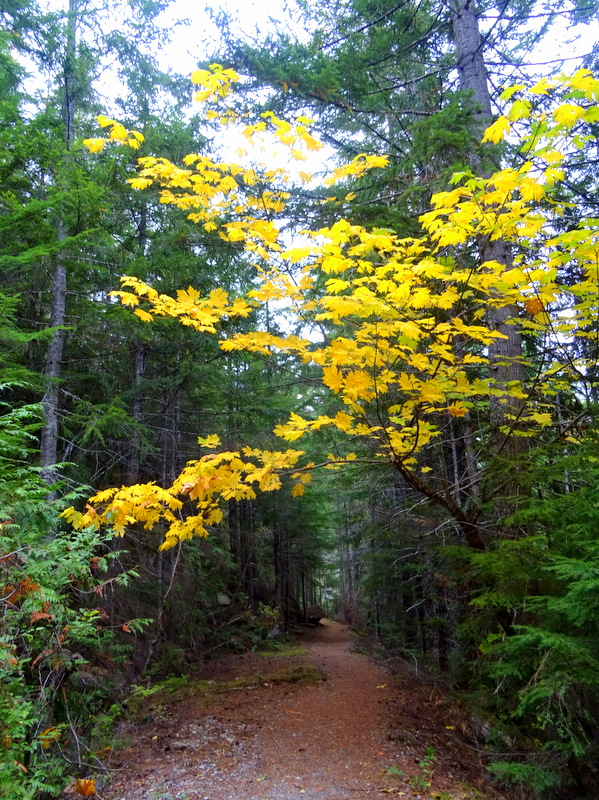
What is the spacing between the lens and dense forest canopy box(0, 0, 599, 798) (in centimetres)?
353

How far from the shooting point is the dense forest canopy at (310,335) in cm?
353

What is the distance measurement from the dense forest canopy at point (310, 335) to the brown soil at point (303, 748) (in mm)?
698

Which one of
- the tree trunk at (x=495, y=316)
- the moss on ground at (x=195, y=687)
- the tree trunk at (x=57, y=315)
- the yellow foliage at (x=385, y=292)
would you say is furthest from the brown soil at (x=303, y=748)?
the tree trunk at (x=57, y=315)

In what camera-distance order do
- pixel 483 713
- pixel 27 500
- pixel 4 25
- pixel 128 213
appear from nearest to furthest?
pixel 27 500 < pixel 483 713 < pixel 4 25 < pixel 128 213

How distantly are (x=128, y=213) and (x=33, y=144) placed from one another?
3.68 meters

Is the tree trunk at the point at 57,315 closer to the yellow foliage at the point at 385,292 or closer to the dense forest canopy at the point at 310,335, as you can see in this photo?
the dense forest canopy at the point at 310,335

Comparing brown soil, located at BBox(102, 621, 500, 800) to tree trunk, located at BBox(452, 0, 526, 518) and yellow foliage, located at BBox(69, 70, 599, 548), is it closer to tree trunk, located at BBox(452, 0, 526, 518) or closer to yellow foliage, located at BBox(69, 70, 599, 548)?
tree trunk, located at BBox(452, 0, 526, 518)

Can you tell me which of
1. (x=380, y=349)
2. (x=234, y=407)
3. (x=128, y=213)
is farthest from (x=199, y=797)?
(x=128, y=213)

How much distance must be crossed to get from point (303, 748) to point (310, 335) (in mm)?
5619

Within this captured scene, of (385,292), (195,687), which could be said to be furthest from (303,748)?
(385,292)

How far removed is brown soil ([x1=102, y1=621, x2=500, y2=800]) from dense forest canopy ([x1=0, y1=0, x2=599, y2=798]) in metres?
0.70

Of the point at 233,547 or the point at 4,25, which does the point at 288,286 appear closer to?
the point at 4,25

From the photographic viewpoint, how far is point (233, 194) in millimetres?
4812

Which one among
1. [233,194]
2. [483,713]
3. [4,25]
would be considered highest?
[4,25]
